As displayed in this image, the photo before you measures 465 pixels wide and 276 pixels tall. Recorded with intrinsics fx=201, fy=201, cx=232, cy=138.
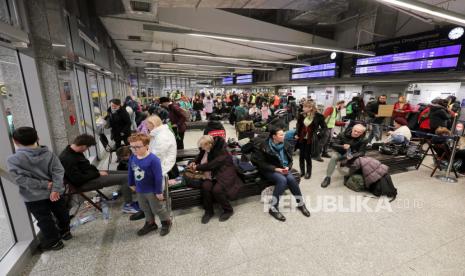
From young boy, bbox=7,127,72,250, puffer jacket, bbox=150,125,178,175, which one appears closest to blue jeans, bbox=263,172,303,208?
puffer jacket, bbox=150,125,178,175

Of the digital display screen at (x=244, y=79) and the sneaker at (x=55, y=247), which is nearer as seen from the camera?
the sneaker at (x=55, y=247)

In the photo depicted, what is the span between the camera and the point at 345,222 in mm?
2799

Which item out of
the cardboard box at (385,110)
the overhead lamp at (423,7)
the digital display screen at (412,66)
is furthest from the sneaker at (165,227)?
the digital display screen at (412,66)

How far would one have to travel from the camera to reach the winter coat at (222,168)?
276cm

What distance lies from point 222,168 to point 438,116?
6.17 meters

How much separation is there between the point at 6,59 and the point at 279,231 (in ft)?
12.8

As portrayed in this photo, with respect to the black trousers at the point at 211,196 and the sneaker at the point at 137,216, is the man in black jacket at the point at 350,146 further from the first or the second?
the sneaker at the point at 137,216

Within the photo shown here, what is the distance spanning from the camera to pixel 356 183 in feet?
12.0

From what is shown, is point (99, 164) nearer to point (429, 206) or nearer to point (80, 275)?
point (80, 275)

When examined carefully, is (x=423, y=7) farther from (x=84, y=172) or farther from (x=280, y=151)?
(x=84, y=172)

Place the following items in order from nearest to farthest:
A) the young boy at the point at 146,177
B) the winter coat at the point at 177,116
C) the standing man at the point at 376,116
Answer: the young boy at the point at 146,177 → the winter coat at the point at 177,116 → the standing man at the point at 376,116

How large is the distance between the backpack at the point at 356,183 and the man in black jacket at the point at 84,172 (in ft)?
12.1

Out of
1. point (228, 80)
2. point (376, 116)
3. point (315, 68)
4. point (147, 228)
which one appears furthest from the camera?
point (228, 80)

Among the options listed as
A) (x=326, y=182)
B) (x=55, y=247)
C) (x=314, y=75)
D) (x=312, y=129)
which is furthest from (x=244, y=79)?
(x=55, y=247)
